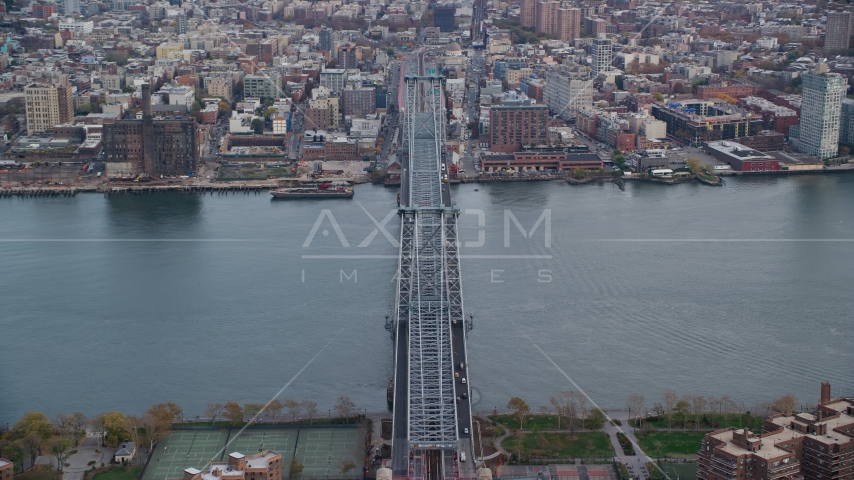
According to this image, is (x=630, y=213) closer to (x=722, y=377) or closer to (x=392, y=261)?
(x=392, y=261)

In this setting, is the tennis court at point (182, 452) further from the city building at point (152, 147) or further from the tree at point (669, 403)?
the city building at point (152, 147)

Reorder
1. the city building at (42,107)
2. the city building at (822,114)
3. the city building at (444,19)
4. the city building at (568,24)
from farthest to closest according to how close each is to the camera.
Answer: the city building at (444,19) < the city building at (568,24) < the city building at (42,107) < the city building at (822,114)

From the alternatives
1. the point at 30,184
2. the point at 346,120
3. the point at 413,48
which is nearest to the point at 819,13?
the point at 413,48

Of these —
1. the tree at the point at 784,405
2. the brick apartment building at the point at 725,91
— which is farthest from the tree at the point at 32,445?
the brick apartment building at the point at 725,91

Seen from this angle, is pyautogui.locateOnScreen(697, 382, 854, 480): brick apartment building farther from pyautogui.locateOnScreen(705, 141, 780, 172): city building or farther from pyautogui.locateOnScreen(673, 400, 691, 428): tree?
pyautogui.locateOnScreen(705, 141, 780, 172): city building

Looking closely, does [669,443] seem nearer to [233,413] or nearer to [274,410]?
[274,410]

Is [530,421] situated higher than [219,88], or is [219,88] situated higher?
[219,88]

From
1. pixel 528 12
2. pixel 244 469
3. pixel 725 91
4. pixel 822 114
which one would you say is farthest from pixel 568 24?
pixel 244 469
